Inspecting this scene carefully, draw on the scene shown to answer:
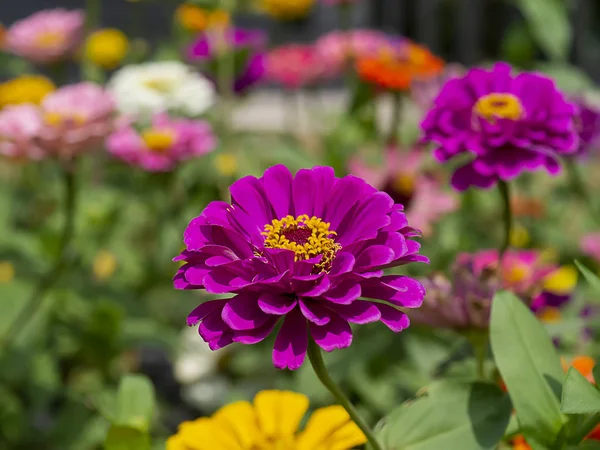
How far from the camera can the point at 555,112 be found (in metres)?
0.72

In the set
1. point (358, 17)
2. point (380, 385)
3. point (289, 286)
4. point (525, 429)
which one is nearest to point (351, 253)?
point (289, 286)

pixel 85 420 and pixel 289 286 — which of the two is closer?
pixel 289 286

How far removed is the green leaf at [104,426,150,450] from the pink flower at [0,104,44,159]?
1.84 ft

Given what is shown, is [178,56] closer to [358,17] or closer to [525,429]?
[525,429]

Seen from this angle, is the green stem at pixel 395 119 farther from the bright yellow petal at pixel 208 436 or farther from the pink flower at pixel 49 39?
the bright yellow petal at pixel 208 436

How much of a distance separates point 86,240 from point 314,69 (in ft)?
2.47

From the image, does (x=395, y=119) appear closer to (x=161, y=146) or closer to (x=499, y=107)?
(x=161, y=146)

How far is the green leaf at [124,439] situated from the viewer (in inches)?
22.3

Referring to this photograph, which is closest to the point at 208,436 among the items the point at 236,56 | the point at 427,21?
the point at 236,56

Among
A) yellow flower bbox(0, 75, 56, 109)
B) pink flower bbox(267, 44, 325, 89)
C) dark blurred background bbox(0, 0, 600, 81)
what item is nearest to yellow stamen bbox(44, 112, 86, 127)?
yellow flower bbox(0, 75, 56, 109)

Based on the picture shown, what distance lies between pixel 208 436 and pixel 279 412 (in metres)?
0.07

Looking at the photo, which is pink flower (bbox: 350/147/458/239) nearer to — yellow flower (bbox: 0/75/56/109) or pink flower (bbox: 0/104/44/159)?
pink flower (bbox: 0/104/44/159)

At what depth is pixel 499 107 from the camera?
28.7 inches

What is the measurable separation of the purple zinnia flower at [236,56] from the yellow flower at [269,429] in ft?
2.95
